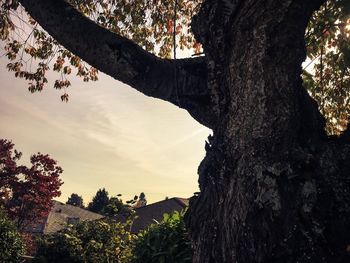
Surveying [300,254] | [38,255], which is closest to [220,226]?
[300,254]

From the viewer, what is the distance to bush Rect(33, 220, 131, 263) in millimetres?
10336

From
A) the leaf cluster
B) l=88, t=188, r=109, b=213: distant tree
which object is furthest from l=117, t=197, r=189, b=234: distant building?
l=88, t=188, r=109, b=213: distant tree

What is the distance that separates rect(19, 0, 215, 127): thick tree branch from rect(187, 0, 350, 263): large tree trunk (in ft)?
1.63

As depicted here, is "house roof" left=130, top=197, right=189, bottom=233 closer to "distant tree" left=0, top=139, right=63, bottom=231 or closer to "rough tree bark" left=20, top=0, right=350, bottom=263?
"distant tree" left=0, top=139, right=63, bottom=231

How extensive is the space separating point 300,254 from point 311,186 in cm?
52

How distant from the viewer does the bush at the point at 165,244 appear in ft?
20.8

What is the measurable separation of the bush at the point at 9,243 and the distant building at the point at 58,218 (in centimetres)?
3348

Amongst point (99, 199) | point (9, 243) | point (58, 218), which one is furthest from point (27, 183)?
point (99, 199)

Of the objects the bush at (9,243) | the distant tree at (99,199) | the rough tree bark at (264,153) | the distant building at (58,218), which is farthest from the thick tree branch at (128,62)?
the distant tree at (99,199)

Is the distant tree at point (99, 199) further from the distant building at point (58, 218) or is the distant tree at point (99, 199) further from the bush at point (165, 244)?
the bush at point (165, 244)

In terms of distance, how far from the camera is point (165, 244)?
669 centimetres

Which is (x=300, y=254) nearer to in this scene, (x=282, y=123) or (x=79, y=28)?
(x=282, y=123)

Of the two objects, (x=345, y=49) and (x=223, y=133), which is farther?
(x=345, y=49)

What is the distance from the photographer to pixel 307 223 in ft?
9.05
